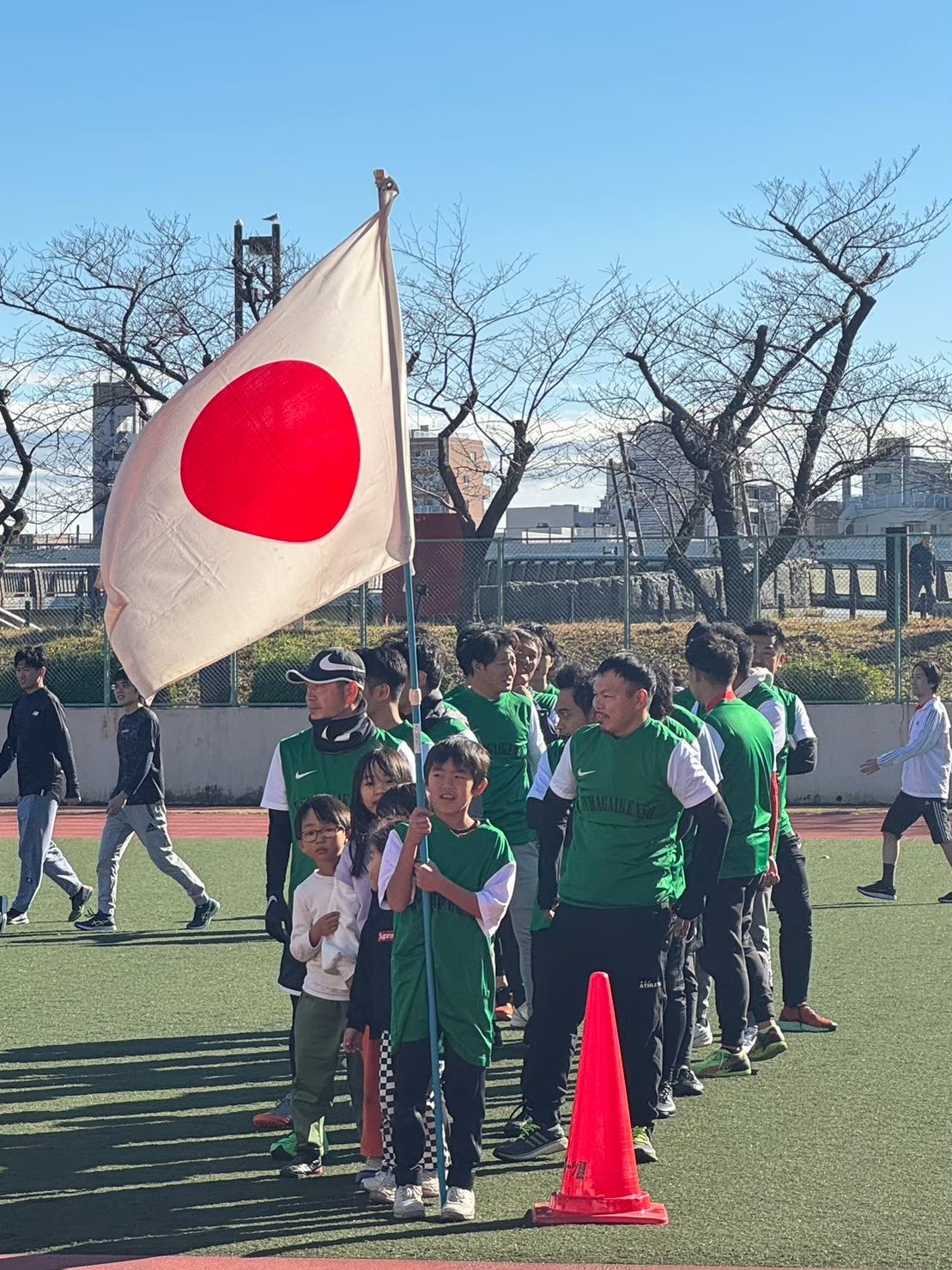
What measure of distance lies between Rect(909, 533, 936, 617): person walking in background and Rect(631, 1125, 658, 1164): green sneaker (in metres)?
16.9

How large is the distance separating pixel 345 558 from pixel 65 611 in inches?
836

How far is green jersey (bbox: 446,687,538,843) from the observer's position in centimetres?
827

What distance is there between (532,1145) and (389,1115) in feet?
2.73

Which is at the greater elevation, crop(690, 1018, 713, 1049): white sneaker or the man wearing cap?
the man wearing cap

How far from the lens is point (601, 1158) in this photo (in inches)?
219

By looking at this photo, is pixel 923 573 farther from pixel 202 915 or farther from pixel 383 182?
pixel 383 182

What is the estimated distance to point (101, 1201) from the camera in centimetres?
593

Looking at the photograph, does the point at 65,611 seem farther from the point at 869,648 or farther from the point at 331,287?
the point at 331,287

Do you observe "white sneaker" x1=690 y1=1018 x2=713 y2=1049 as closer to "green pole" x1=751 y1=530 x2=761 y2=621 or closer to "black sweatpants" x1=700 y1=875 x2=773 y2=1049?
"black sweatpants" x1=700 y1=875 x2=773 y2=1049

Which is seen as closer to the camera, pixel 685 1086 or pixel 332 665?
pixel 332 665

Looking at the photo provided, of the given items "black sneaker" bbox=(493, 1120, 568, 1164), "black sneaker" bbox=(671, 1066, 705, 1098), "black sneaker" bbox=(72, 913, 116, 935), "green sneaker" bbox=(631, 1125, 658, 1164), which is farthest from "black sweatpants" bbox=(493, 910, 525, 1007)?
"black sneaker" bbox=(72, 913, 116, 935)

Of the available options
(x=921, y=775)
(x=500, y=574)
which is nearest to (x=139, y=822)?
(x=921, y=775)

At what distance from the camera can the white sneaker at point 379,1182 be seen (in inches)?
228

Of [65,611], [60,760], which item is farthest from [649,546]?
[60,760]
